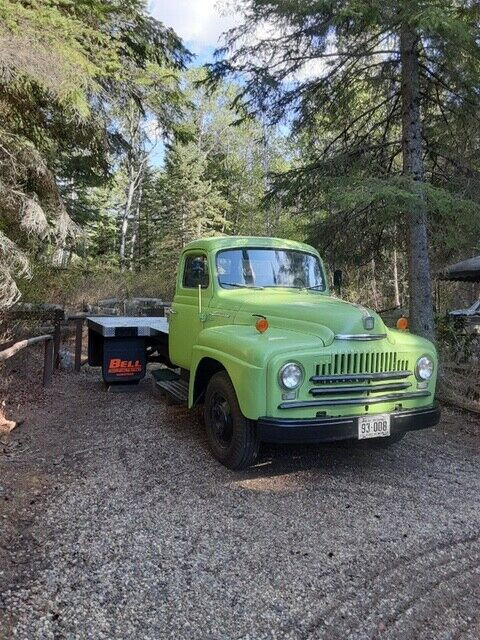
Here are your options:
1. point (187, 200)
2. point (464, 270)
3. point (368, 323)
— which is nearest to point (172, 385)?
point (368, 323)

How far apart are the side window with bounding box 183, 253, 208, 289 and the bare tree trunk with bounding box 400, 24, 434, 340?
3.45 m

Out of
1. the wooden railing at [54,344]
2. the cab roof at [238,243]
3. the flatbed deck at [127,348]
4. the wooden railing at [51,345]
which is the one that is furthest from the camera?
the wooden railing at [54,344]

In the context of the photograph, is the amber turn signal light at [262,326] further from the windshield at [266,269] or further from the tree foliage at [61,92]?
the tree foliage at [61,92]

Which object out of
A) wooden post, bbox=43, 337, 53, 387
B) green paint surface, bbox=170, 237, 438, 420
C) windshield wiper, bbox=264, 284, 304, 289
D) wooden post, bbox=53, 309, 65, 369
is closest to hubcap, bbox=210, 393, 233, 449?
green paint surface, bbox=170, 237, 438, 420

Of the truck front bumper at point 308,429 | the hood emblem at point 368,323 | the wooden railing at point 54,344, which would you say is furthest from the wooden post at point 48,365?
the hood emblem at point 368,323

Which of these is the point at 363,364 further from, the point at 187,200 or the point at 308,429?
the point at 187,200

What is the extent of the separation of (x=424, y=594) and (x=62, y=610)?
1.86 metres

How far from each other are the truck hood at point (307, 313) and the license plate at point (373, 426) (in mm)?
686

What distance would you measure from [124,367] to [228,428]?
330 cm

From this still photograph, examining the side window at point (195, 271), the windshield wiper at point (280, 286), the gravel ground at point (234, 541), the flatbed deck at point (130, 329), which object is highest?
the side window at point (195, 271)

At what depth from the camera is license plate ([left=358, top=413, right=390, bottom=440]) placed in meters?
3.78

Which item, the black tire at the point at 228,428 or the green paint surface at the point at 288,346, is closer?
the green paint surface at the point at 288,346

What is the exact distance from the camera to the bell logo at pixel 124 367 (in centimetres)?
703

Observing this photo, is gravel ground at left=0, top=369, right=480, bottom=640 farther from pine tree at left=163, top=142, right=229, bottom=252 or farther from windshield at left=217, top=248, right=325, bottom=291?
pine tree at left=163, top=142, right=229, bottom=252
